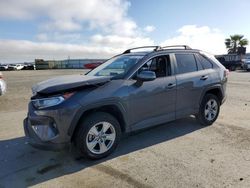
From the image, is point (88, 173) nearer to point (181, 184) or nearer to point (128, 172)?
point (128, 172)

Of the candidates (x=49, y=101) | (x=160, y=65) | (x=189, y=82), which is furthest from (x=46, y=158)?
(x=189, y=82)

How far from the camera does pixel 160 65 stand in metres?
5.35

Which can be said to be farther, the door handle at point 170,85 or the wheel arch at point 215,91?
the wheel arch at point 215,91

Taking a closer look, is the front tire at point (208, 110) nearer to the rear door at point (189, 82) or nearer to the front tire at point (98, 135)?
the rear door at point (189, 82)

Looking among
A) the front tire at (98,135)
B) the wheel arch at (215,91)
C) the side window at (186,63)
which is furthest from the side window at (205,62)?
the front tire at (98,135)

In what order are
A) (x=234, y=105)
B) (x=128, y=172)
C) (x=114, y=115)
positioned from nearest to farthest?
(x=128, y=172), (x=114, y=115), (x=234, y=105)

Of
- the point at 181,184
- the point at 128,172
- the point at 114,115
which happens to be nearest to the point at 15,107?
the point at 114,115

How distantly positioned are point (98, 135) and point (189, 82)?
2.34m

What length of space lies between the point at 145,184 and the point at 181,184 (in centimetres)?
47

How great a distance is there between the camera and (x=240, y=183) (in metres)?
3.53

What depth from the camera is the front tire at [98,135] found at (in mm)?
4199

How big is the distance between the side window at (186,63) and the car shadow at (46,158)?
4.32ft

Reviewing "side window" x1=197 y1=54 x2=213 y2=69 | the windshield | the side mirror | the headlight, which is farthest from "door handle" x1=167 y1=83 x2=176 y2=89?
the headlight

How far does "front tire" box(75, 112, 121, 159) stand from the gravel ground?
0.17m
